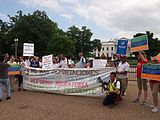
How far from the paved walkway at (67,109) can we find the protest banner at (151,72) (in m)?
1.08

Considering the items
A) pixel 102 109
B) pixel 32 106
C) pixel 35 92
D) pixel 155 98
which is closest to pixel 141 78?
pixel 155 98

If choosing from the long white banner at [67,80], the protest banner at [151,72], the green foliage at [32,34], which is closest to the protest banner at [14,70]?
the long white banner at [67,80]

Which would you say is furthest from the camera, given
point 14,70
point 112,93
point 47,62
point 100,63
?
point 47,62

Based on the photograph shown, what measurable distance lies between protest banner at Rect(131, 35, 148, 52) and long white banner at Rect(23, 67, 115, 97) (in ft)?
4.37

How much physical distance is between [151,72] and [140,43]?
54.8 inches

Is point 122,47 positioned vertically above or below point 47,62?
above

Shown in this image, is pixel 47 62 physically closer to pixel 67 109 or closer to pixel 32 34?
pixel 67 109

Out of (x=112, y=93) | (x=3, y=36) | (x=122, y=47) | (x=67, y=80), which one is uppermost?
(x=3, y=36)

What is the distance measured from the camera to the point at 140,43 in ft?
33.2

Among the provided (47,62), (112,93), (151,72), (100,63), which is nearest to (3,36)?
(47,62)

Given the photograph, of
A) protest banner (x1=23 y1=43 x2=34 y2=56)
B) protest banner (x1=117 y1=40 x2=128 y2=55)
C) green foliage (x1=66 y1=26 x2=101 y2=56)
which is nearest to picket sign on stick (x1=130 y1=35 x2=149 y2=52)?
protest banner (x1=117 y1=40 x2=128 y2=55)

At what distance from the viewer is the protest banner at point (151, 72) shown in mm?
8906

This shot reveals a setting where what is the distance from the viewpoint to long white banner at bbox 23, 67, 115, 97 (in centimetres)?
1130

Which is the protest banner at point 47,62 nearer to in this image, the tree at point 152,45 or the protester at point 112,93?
the protester at point 112,93
